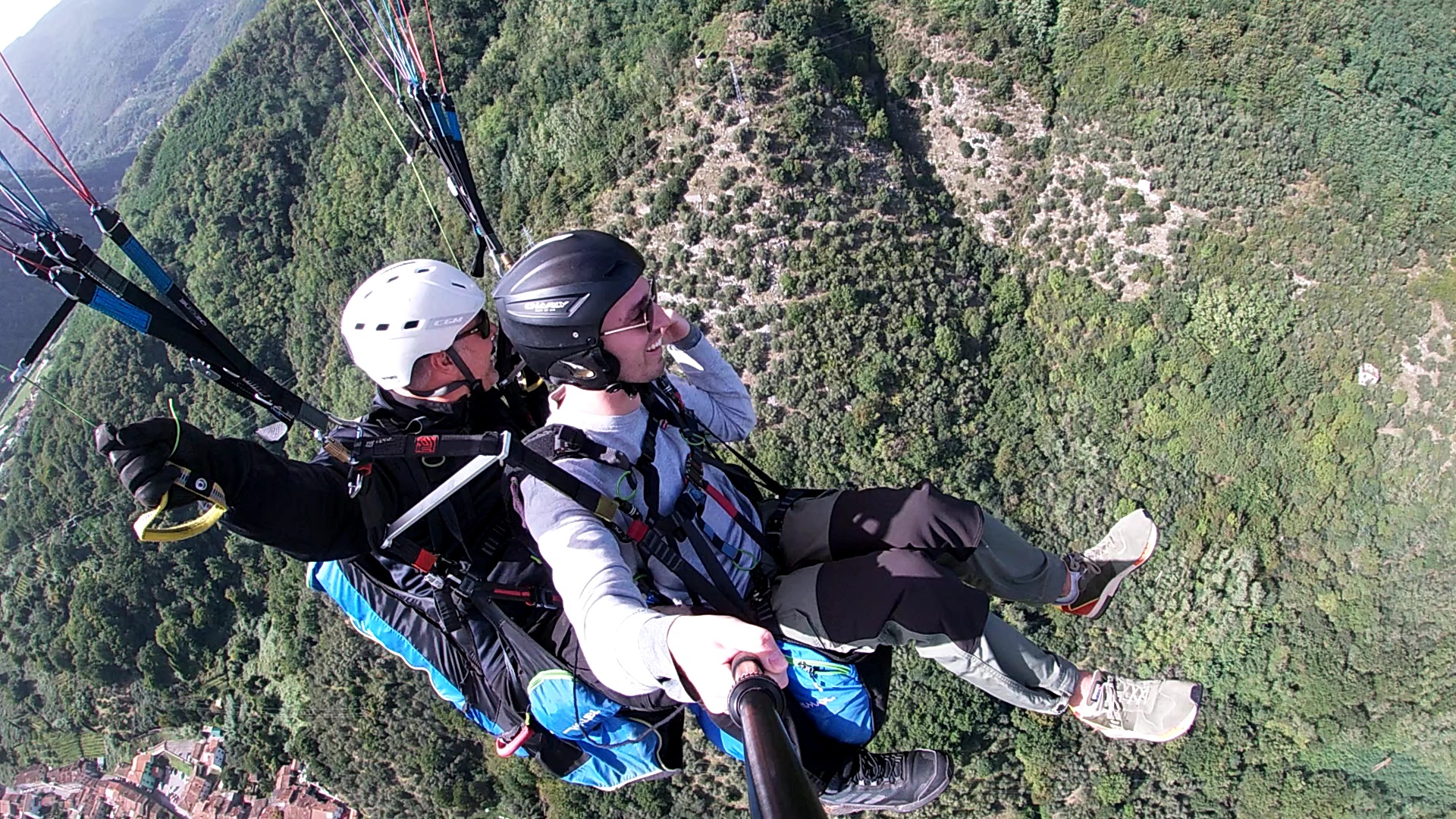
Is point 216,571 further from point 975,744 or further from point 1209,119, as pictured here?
point 1209,119

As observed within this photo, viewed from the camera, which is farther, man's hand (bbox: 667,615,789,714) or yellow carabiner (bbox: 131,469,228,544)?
yellow carabiner (bbox: 131,469,228,544)

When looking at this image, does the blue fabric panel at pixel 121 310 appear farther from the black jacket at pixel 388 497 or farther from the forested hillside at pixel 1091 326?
the forested hillside at pixel 1091 326

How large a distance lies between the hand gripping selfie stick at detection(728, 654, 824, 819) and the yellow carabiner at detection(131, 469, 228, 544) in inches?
89.2

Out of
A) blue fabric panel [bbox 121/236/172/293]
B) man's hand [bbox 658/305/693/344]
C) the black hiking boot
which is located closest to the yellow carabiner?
blue fabric panel [bbox 121/236/172/293]

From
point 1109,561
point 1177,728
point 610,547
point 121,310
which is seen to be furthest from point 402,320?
point 1177,728

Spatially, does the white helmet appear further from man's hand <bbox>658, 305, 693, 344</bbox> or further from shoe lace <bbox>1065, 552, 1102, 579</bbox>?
shoe lace <bbox>1065, 552, 1102, 579</bbox>

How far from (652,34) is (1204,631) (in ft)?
80.8

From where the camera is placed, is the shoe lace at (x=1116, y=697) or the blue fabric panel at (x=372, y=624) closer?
the shoe lace at (x=1116, y=697)

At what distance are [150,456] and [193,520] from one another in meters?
0.32

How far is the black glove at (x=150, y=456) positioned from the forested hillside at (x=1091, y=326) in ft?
62.0

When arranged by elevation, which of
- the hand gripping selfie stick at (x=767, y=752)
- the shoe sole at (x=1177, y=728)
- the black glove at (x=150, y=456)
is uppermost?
the black glove at (x=150, y=456)

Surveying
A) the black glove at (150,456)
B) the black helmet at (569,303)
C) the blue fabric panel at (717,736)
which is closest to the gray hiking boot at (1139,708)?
the blue fabric panel at (717,736)

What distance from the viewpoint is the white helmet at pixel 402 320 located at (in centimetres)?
404

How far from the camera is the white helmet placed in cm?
404
